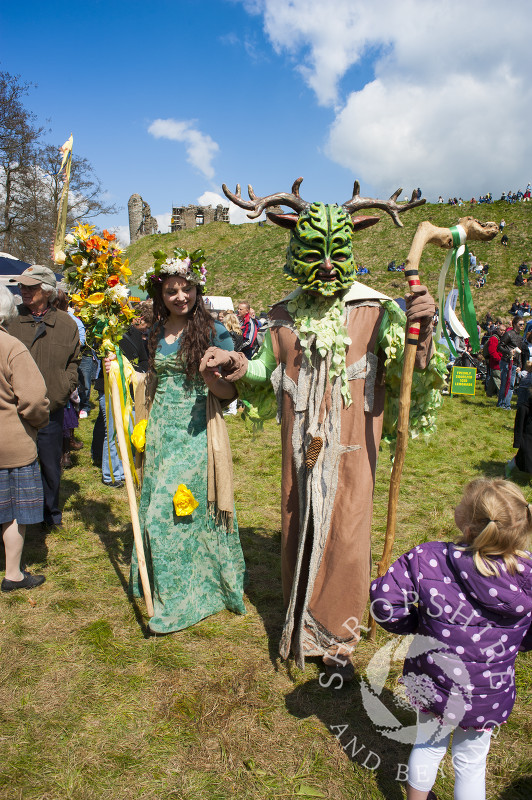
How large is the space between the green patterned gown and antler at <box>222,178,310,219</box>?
0.77m

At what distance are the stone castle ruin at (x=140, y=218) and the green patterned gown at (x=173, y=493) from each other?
1688 inches

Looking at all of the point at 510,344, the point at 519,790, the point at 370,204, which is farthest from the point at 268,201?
the point at 510,344

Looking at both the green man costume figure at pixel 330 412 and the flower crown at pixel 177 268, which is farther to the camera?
the flower crown at pixel 177 268

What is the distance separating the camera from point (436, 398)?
2.84 m

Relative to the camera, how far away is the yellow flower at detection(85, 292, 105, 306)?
3188mm

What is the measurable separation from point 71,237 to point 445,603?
108 inches

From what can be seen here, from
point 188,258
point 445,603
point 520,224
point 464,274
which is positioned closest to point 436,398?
point 464,274

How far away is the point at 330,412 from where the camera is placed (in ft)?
8.77

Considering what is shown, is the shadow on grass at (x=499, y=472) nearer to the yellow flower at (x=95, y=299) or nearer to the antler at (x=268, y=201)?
the antler at (x=268, y=201)

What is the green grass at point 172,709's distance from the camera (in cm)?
221

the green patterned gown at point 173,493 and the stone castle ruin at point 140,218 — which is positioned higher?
the stone castle ruin at point 140,218

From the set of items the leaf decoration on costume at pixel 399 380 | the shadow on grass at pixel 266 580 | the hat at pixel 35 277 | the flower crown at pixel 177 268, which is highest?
the hat at pixel 35 277

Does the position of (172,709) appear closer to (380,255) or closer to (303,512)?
(303,512)

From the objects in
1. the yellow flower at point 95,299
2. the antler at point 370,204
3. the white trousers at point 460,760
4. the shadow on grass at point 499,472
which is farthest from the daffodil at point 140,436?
the shadow on grass at point 499,472
